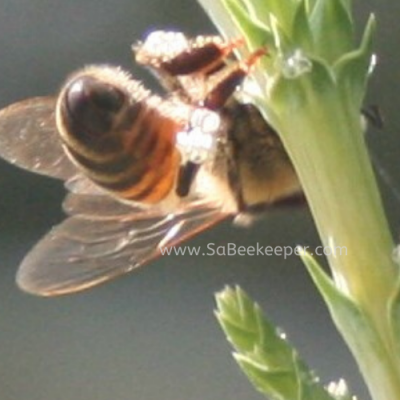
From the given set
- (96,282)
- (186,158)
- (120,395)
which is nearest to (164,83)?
(186,158)

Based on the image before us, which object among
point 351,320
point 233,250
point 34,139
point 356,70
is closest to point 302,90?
point 356,70

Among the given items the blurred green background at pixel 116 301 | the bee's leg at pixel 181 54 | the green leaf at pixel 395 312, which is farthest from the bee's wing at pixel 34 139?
the blurred green background at pixel 116 301

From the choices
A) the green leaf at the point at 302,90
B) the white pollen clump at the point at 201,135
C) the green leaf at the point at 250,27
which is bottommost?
the white pollen clump at the point at 201,135

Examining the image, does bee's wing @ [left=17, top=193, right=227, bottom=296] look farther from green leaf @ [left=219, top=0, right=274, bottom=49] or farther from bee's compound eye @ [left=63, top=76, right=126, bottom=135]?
green leaf @ [left=219, top=0, right=274, bottom=49]

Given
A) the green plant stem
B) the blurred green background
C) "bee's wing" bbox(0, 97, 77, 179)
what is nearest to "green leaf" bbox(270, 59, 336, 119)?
the green plant stem

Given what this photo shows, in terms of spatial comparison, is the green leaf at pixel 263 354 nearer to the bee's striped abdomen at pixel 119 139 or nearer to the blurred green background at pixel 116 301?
the bee's striped abdomen at pixel 119 139

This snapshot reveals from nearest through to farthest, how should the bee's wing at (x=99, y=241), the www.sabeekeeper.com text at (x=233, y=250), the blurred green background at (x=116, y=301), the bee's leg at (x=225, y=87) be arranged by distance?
the bee's leg at (x=225, y=87) → the bee's wing at (x=99, y=241) → the www.sabeekeeper.com text at (x=233, y=250) → the blurred green background at (x=116, y=301)

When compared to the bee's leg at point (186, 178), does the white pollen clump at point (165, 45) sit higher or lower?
higher
